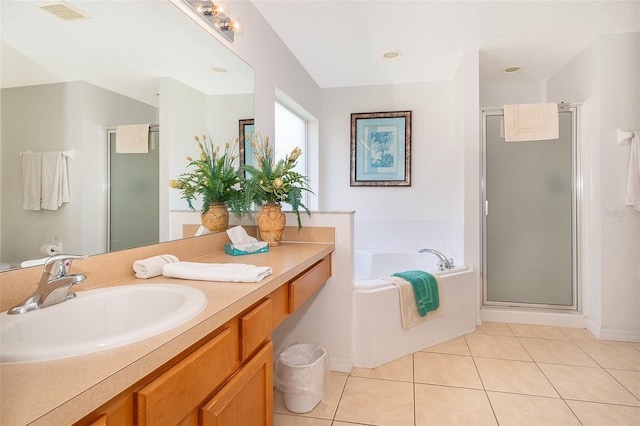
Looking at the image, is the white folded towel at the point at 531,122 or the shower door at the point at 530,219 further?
the shower door at the point at 530,219

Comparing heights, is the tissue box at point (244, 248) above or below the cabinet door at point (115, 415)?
above

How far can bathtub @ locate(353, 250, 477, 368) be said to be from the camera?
7.14 feet

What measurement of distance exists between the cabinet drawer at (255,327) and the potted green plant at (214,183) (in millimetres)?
730

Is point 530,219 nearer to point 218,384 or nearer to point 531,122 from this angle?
point 531,122

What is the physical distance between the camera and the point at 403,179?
365 centimetres

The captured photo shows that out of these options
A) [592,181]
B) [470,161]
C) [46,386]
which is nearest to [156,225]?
[46,386]

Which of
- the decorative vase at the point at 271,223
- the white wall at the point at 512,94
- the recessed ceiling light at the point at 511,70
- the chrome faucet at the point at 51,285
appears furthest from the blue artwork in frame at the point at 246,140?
the white wall at the point at 512,94

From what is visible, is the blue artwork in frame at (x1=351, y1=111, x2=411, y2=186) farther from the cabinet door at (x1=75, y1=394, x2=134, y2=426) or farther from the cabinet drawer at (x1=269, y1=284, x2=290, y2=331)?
the cabinet door at (x1=75, y1=394, x2=134, y2=426)

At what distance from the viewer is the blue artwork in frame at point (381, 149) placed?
3.64 metres

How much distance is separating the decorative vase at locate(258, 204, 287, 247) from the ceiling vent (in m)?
1.19

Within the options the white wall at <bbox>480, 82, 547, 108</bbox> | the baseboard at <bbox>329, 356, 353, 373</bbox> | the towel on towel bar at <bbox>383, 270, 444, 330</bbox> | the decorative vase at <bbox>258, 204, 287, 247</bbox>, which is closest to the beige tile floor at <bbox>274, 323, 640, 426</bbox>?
the baseboard at <bbox>329, 356, 353, 373</bbox>

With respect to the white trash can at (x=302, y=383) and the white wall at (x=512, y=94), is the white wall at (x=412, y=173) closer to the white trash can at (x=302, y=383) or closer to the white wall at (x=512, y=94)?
the white wall at (x=512, y=94)

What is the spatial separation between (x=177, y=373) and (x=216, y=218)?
1185 mm

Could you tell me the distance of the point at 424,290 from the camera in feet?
7.83
